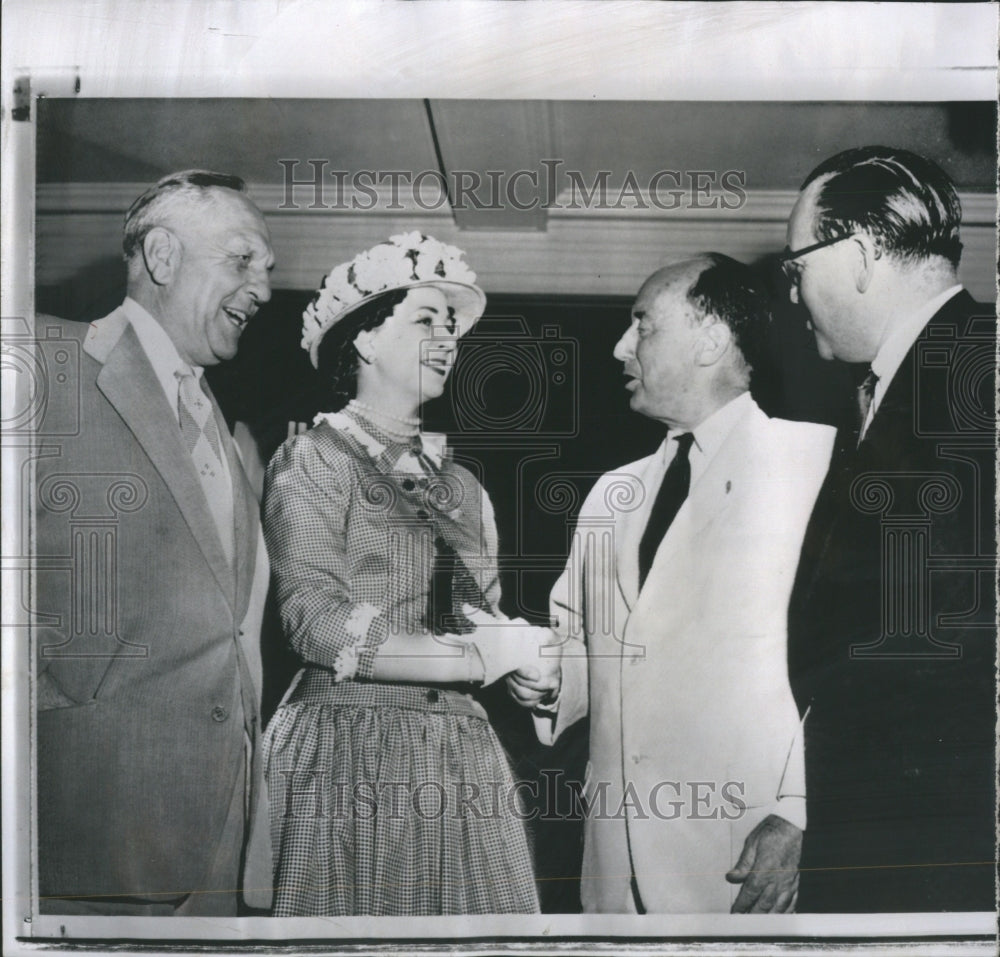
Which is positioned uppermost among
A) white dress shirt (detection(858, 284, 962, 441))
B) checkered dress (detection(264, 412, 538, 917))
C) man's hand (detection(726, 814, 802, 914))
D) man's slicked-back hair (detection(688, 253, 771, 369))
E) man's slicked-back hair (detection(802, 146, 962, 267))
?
man's slicked-back hair (detection(802, 146, 962, 267))

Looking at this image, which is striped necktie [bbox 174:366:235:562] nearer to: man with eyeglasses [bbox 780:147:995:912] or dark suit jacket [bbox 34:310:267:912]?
dark suit jacket [bbox 34:310:267:912]

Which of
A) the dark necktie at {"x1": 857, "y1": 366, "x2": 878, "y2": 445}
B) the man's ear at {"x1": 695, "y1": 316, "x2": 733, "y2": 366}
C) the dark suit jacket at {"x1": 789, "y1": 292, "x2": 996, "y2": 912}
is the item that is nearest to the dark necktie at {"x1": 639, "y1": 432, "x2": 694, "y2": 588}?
the man's ear at {"x1": 695, "y1": 316, "x2": 733, "y2": 366}

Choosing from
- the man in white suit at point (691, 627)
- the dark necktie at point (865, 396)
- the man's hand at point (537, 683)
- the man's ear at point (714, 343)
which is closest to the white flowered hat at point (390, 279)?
the man in white suit at point (691, 627)

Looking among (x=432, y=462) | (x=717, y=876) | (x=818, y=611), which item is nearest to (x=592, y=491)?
(x=432, y=462)

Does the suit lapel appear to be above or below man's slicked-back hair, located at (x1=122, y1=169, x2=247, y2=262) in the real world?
below

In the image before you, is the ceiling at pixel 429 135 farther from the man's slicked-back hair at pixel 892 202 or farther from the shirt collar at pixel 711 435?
the shirt collar at pixel 711 435

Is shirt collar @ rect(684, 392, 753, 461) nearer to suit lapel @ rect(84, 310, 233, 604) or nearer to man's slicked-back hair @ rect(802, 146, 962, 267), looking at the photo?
man's slicked-back hair @ rect(802, 146, 962, 267)

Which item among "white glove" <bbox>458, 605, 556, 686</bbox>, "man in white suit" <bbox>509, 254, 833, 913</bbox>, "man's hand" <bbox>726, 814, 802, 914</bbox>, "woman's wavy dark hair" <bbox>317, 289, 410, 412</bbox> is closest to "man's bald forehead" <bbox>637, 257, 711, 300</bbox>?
"man in white suit" <bbox>509, 254, 833, 913</bbox>

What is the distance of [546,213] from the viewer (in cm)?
235

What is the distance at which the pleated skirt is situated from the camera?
2314mm

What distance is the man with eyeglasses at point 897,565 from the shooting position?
2.36 m

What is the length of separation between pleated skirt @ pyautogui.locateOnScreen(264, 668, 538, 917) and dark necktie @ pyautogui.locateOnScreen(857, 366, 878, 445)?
1135 mm

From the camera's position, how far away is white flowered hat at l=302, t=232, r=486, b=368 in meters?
2.35

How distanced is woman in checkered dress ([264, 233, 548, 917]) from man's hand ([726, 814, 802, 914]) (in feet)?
1.65
